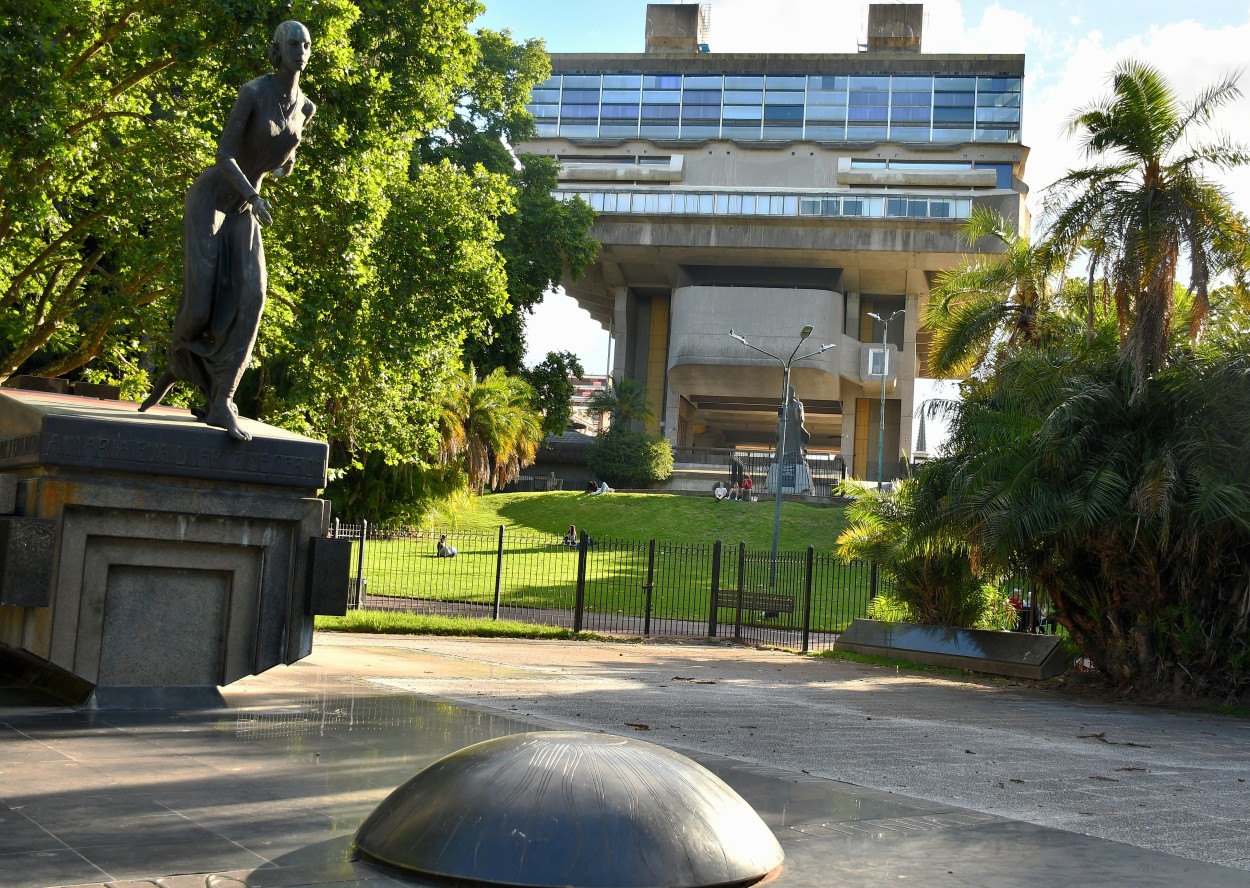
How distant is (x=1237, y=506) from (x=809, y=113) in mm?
69661

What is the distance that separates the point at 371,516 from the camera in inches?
1352

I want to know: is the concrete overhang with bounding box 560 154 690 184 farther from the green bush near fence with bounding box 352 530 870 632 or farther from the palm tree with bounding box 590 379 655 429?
the green bush near fence with bounding box 352 530 870 632

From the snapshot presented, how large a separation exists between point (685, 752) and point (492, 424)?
101 feet

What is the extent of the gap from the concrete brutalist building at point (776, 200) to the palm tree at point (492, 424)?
24618 mm

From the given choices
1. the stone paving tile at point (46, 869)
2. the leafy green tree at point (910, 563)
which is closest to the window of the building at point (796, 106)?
the leafy green tree at point (910, 563)

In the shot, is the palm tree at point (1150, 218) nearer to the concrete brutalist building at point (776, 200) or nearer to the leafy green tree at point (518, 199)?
the leafy green tree at point (518, 199)

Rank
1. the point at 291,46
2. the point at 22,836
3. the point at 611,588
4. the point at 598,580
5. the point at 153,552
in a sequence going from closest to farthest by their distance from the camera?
the point at 22,836, the point at 153,552, the point at 291,46, the point at 611,588, the point at 598,580

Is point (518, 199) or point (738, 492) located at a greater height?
point (518, 199)

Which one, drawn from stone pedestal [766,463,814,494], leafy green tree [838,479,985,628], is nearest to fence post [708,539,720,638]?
leafy green tree [838,479,985,628]

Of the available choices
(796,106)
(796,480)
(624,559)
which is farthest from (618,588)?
(796,106)

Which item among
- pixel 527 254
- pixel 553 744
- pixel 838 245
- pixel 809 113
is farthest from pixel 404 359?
pixel 809 113

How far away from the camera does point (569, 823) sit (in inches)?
148

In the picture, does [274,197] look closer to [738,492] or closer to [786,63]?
[738,492]

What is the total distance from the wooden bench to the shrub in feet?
101
